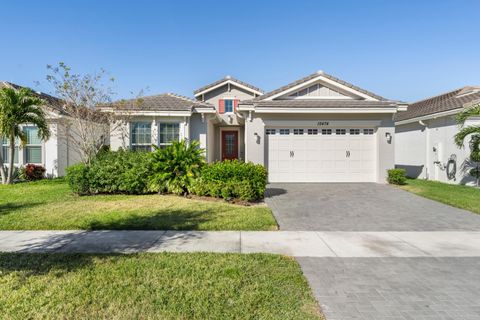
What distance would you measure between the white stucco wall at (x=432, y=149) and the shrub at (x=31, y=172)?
68.8ft

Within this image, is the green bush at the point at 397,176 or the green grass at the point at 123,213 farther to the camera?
the green bush at the point at 397,176

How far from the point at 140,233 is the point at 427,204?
29.4 feet

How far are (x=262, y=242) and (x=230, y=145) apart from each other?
13360 millimetres

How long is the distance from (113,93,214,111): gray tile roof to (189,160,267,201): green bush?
17.0 ft

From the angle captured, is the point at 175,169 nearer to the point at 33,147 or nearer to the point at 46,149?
the point at 46,149

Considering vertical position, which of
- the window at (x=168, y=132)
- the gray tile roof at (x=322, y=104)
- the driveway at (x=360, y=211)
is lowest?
the driveway at (x=360, y=211)

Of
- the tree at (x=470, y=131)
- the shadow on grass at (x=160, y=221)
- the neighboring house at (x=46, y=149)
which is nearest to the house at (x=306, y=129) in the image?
the tree at (x=470, y=131)

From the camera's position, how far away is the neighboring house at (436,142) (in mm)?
13078

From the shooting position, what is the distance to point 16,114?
38.8ft

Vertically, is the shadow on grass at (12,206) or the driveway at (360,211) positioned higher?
the shadow on grass at (12,206)

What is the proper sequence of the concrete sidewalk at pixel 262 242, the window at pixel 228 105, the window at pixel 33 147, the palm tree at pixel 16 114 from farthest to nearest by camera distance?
the window at pixel 228 105
the window at pixel 33 147
the palm tree at pixel 16 114
the concrete sidewalk at pixel 262 242

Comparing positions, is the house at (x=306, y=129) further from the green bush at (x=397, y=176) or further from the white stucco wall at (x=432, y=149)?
the white stucco wall at (x=432, y=149)

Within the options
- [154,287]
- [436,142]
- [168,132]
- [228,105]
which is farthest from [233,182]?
[436,142]

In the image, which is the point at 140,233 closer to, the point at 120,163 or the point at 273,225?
the point at 273,225
